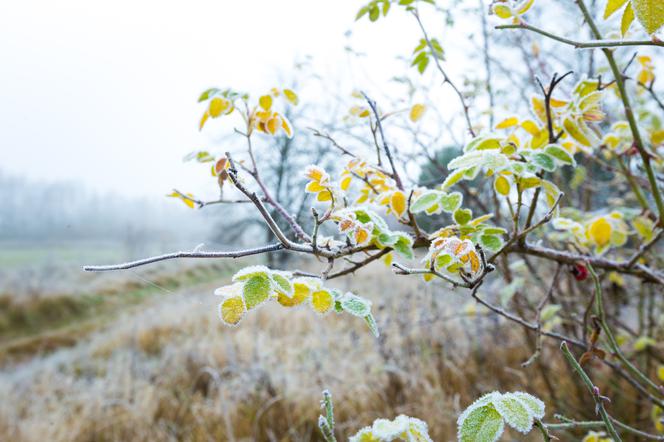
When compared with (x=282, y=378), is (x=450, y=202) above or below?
above

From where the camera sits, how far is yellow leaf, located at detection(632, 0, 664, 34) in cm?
29

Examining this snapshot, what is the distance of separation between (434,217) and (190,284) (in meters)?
3.14

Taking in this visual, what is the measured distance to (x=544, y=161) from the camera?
0.49m

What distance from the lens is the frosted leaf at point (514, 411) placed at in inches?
12.6

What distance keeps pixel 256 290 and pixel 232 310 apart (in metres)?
0.04

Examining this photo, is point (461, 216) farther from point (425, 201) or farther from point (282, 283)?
point (282, 283)

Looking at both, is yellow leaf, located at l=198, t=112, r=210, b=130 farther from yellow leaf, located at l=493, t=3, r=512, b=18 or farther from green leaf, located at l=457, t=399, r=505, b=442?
green leaf, located at l=457, t=399, r=505, b=442

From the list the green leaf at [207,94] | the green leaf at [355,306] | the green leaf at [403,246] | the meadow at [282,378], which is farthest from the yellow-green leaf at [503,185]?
the meadow at [282,378]

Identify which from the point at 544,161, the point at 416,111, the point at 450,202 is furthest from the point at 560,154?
the point at 416,111

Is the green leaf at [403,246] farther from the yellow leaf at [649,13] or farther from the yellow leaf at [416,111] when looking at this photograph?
the yellow leaf at [416,111]

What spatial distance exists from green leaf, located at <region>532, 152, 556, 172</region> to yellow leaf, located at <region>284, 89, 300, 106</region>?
1.27 feet

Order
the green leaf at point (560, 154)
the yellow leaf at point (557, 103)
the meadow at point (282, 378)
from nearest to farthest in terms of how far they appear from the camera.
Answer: the green leaf at point (560, 154) → the yellow leaf at point (557, 103) → the meadow at point (282, 378)

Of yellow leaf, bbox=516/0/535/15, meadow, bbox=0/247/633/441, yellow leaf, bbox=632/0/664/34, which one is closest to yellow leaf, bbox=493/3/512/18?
yellow leaf, bbox=516/0/535/15

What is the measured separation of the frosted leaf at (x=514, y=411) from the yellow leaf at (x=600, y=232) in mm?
→ 503
